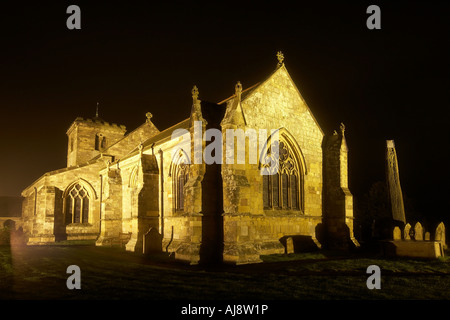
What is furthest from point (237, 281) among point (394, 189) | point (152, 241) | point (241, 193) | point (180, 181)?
point (180, 181)

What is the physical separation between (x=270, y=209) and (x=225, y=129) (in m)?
4.76

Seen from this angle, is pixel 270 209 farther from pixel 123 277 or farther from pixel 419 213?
pixel 419 213

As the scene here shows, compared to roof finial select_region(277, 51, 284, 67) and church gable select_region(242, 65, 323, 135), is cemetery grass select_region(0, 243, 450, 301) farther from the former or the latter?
roof finial select_region(277, 51, 284, 67)

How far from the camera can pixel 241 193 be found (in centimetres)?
1409

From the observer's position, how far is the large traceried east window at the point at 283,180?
1702 centimetres

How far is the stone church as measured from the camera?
14.5 meters

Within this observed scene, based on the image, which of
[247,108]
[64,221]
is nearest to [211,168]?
[247,108]

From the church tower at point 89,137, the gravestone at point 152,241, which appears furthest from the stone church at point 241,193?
the church tower at point 89,137

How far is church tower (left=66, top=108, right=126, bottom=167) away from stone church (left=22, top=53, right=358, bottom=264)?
13.1 meters

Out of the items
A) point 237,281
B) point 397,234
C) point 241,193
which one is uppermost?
point 241,193

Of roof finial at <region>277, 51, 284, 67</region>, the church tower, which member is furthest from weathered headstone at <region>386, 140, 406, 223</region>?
the church tower

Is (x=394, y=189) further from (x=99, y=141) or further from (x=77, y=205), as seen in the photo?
(x=99, y=141)

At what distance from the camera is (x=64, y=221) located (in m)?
28.4

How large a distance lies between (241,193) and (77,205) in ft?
66.8
